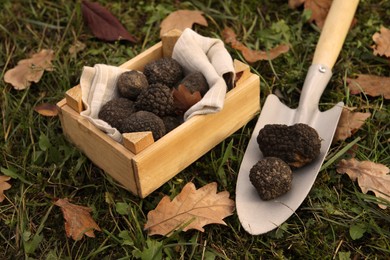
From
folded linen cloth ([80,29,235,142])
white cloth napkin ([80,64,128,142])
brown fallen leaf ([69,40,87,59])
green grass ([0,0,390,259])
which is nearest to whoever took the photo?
green grass ([0,0,390,259])

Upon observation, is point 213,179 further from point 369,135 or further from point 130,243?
point 369,135

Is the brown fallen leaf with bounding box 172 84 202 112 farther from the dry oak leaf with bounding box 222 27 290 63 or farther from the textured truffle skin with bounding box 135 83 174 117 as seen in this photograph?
the dry oak leaf with bounding box 222 27 290 63

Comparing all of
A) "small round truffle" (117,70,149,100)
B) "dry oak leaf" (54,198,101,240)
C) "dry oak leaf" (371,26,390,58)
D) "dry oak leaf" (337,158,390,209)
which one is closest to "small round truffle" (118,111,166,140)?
"small round truffle" (117,70,149,100)

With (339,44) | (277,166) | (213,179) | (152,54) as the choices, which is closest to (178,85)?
(152,54)

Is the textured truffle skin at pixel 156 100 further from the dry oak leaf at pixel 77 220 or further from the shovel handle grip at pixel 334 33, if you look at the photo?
the shovel handle grip at pixel 334 33

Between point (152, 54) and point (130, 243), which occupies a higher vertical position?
point (152, 54)

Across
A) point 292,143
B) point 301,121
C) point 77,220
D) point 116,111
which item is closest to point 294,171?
point 292,143
